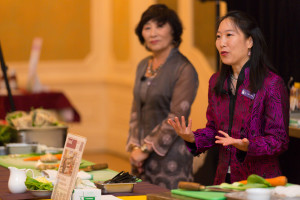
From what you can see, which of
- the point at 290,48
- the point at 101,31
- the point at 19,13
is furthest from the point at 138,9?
the point at 290,48

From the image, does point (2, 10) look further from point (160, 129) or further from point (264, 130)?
point (264, 130)

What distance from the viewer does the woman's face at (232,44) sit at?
2.88 m

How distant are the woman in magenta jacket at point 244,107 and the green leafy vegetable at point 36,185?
595mm

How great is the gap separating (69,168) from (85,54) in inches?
267

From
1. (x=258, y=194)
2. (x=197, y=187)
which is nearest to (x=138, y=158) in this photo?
(x=197, y=187)

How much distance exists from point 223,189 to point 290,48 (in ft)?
7.45

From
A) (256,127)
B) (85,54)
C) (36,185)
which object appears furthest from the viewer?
(85,54)

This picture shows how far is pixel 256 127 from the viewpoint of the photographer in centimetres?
282

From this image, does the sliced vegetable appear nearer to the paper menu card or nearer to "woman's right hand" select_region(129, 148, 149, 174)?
the paper menu card

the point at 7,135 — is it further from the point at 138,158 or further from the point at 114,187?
the point at 114,187

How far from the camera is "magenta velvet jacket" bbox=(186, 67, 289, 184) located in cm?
276

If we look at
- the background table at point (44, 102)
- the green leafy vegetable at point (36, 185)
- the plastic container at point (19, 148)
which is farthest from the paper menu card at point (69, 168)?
the background table at point (44, 102)

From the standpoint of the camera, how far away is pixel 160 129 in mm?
3863

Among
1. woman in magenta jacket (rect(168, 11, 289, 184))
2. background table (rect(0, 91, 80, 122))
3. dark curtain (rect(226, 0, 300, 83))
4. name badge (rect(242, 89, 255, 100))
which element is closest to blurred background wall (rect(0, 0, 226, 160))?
background table (rect(0, 91, 80, 122))
